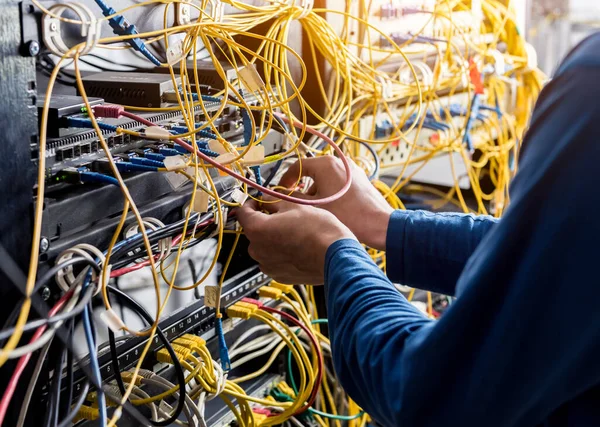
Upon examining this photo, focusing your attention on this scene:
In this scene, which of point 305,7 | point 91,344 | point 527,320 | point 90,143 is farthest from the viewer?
point 305,7

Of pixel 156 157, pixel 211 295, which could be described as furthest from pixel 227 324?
pixel 156 157

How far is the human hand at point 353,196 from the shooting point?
102cm

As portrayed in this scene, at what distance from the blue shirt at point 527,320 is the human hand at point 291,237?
0.16 meters

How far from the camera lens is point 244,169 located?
36.4 inches

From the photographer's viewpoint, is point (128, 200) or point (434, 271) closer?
point (128, 200)

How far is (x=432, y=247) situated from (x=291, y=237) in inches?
8.5

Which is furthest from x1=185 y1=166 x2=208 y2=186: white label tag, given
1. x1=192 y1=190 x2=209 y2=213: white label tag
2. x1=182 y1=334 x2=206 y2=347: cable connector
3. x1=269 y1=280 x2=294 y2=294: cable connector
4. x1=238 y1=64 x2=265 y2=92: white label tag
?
→ x1=269 y1=280 x2=294 y2=294: cable connector

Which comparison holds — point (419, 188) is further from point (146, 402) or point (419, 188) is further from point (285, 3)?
point (146, 402)

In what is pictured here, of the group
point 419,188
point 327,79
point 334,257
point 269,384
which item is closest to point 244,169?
A: point 334,257

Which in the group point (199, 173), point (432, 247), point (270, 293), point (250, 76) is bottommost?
point (270, 293)

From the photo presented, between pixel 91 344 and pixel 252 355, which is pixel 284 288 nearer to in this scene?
pixel 252 355

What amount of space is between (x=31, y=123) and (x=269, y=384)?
686 mm

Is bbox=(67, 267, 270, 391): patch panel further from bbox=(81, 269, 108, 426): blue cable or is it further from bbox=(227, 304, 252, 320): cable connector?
bbox=(81, 269, 108, 426): blue cable

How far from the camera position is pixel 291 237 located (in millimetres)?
864
